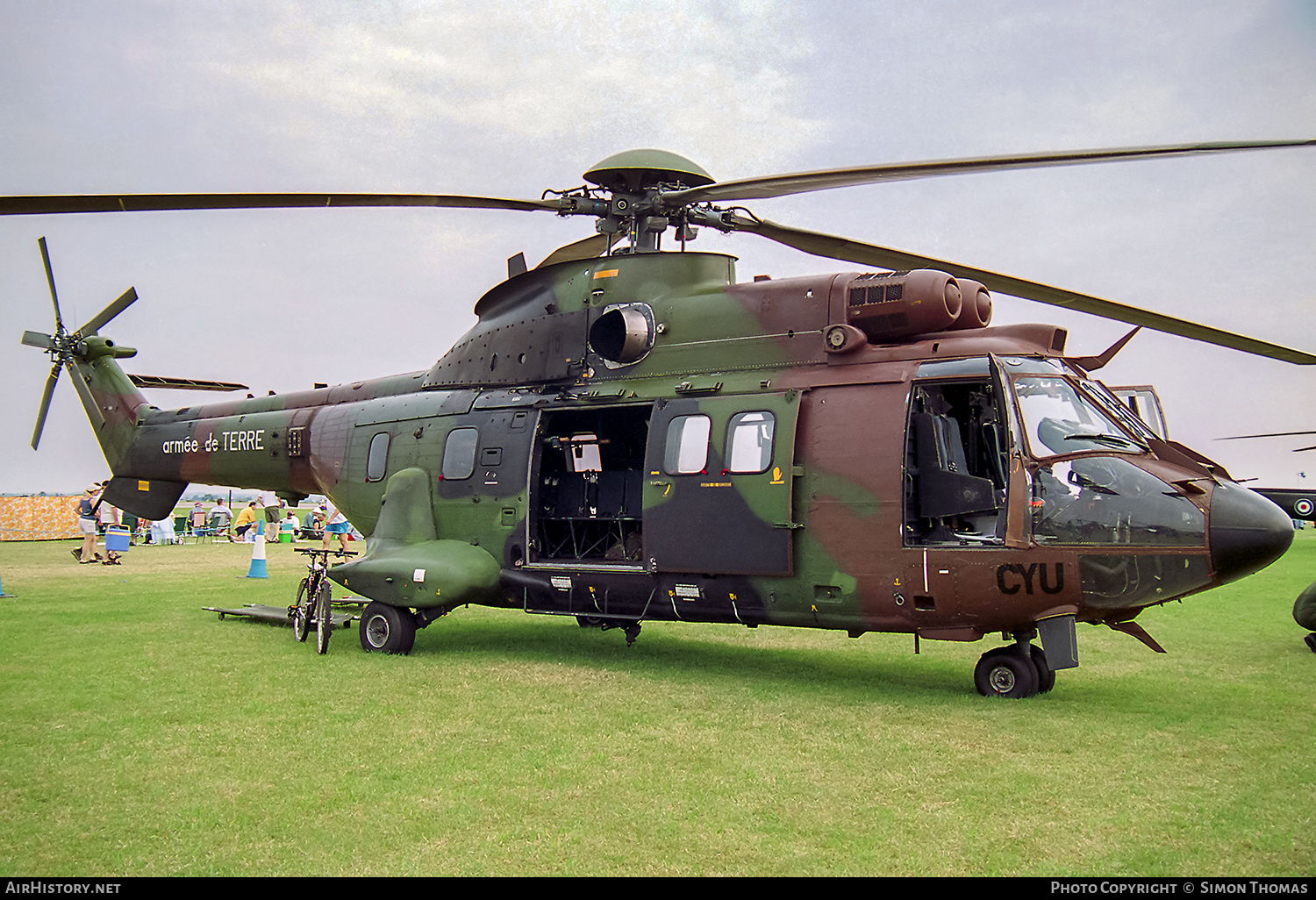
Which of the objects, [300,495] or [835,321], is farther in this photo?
[300,495]

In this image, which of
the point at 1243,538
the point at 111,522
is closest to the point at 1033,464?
the point at 1243,538

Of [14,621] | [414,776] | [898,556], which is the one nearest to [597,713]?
[414,776]

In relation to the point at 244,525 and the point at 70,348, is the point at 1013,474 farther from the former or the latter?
the point at 244,525

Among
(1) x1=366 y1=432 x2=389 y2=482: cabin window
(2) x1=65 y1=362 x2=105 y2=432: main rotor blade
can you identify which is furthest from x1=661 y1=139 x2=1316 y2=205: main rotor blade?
(2) x1=65 y1=362 x2=105 y2=432: main rotor blade

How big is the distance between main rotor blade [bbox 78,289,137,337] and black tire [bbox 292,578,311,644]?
7.42m

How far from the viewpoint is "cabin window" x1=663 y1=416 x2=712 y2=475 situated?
349 inches

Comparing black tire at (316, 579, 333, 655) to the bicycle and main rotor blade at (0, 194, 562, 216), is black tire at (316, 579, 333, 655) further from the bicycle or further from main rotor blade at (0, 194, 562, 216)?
main rotor blade at (0, 194, 562, 216)

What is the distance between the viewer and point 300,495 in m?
13.5

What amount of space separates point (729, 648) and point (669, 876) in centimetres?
680

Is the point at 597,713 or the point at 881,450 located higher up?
the point at 881,450

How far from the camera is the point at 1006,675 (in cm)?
792

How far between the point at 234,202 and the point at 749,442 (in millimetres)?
5107

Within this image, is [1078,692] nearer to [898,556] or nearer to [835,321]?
[898,556]

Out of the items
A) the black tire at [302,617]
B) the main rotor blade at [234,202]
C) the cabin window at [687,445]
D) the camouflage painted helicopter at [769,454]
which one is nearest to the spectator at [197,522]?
the camouflage painted helicopter at [769,454]
